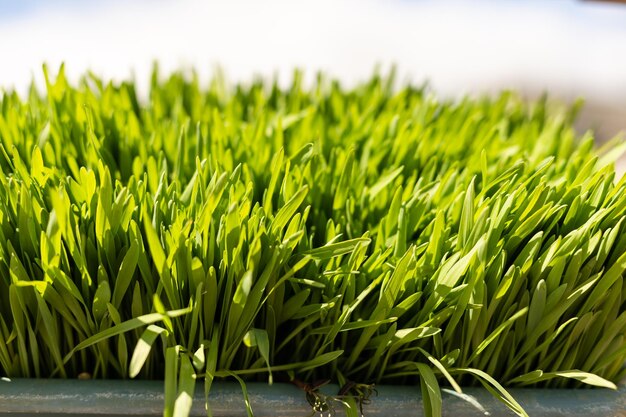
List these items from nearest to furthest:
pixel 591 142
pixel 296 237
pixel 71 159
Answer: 1. pixel 296 237
2. pixel 71 159
3. pixel 591 142

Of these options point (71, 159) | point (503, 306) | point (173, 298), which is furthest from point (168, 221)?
point (503, 306)

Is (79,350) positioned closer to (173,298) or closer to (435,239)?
(173,298)

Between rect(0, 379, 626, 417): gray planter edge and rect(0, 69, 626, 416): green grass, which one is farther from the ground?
rect(0, 69, 626, 416): green grass

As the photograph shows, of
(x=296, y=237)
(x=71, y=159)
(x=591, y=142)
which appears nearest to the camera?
(x=296, y=237)

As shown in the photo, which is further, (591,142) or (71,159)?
(591,142)
